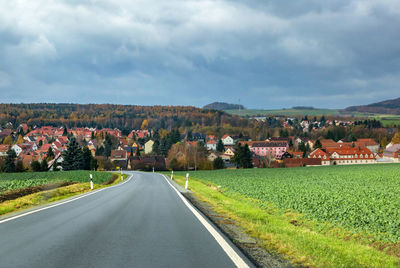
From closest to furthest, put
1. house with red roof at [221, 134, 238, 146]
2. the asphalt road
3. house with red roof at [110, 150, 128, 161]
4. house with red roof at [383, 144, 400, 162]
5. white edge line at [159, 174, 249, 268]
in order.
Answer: the asphalt road → white edge line at [159, 174, 249, 268] → house with red roof at [383, 144, 400, 162] → house with red roof at [110, 150, 128, 161] → house with red roof at [221, 134, 238, 146]

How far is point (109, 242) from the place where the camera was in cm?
650

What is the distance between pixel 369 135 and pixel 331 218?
605 feet

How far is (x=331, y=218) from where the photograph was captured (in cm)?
1054

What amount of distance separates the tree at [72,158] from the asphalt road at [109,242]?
6717 centimetres

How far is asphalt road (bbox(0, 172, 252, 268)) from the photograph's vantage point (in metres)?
5.25

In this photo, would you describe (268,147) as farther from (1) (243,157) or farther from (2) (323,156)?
(1) (243,157)

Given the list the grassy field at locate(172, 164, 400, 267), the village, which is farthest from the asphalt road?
the village

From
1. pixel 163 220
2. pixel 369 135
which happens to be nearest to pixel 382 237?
pixel 163 220

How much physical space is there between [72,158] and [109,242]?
235 feet

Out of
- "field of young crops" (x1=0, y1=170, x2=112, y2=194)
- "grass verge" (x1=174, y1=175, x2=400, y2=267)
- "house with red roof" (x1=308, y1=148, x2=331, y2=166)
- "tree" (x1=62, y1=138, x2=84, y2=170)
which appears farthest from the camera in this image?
"house with red roof" (x1=308, y1=148, x2=331, y2=166)

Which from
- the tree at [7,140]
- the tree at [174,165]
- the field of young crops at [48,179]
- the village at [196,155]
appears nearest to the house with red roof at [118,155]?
the village at [196,155]

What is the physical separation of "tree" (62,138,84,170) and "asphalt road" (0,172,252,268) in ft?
220

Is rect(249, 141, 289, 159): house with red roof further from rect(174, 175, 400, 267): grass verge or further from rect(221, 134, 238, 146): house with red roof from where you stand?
rect(174, 175, 400, 267): grass verge

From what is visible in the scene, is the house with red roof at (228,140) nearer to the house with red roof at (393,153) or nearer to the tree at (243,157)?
the house with red roof at (393,153)
